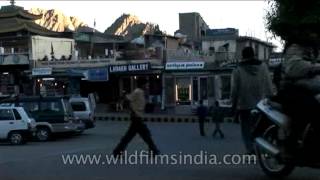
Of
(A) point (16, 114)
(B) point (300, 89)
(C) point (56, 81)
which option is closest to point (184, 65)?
(C) point (56, 81)

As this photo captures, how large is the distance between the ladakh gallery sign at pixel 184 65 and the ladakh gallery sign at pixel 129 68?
1.73m

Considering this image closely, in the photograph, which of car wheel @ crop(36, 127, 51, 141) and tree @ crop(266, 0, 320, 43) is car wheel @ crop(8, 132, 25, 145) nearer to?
car wheel @ crop(36, 127, 51, 141)

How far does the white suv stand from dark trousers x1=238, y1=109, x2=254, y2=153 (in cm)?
1742

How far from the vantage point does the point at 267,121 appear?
8914mm

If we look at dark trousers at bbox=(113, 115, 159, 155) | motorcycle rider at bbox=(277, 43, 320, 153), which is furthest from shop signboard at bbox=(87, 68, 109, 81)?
motorcycle rider at bbox=(277, 43, 320, 153)

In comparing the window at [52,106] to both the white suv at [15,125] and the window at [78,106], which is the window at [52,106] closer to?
the white suv at [15,125]

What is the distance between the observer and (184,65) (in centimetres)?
4866

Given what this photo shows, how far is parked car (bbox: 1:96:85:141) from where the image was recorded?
28625 mm

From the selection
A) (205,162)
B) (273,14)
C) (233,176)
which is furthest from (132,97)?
(273,14)

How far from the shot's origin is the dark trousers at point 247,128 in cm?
957

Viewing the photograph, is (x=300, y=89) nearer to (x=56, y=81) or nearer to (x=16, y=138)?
(x=16, y=138)

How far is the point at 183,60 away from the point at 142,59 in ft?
11.6

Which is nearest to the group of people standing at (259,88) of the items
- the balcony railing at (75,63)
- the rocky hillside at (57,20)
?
the balcony railing at (75,63)

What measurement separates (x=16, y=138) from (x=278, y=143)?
1900 cm
